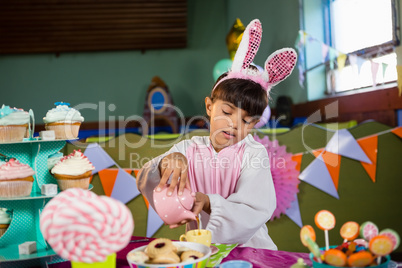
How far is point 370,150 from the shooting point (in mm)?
2287

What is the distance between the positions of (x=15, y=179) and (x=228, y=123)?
1.90 ft

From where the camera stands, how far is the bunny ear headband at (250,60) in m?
1.18

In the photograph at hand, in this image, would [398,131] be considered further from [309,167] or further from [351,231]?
[351,231]

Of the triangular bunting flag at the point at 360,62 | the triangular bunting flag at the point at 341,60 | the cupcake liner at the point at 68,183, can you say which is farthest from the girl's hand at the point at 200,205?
the triangular bunting flag at the point at 341,60

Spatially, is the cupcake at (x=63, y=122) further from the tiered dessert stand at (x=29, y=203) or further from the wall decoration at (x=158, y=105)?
the wall decoration at (x=158, y=105)

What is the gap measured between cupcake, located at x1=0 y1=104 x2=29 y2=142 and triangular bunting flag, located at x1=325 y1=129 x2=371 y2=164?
5.53 ft

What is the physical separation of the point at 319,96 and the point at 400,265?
276 cm

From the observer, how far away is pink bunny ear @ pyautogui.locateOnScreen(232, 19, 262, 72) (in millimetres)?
1185

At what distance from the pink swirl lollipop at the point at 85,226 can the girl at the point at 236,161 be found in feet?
1.22

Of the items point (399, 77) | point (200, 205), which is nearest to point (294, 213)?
point (399, 77)

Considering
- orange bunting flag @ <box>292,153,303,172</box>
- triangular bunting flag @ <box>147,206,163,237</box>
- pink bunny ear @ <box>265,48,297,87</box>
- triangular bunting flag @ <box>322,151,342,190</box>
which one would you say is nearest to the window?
triangular bunting flag @ <box>322,151,342,190</box>

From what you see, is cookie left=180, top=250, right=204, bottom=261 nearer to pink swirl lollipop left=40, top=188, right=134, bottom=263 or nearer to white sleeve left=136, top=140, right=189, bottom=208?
pink swirl lollipop left=40, top=188, right=134, bottom=263

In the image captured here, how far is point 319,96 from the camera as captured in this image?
3531 mm

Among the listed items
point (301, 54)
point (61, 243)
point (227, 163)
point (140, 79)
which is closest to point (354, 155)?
point (227, 163)
